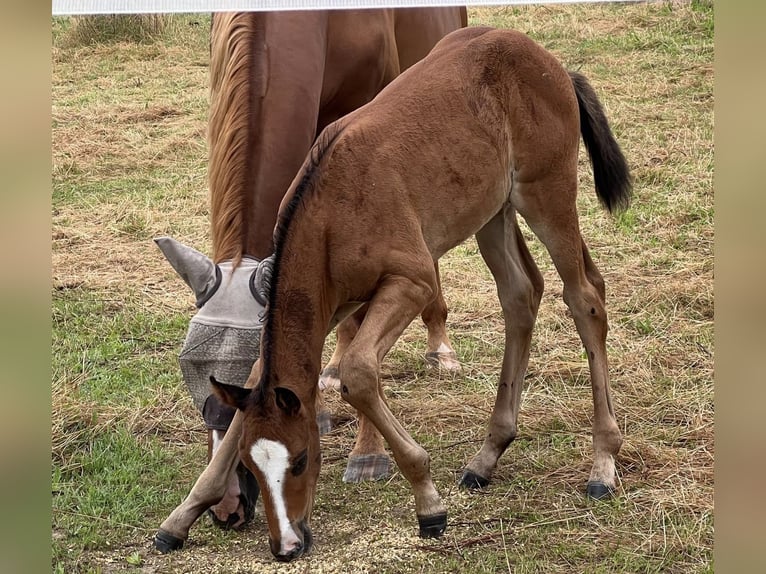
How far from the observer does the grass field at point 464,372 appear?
375cm

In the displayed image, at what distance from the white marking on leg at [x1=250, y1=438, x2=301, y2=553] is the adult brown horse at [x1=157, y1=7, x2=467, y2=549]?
40 centimetres

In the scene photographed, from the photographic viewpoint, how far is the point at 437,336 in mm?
5703

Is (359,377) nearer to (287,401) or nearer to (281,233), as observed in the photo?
(287,401)

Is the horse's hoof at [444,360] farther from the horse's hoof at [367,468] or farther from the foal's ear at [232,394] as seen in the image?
the foal's ear at [232,394]

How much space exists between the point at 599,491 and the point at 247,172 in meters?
1.94

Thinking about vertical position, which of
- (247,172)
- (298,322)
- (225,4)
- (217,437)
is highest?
(225,4)

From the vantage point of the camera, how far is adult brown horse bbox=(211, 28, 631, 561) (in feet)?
11.2

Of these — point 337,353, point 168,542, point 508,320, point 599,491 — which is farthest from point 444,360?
point 168,542

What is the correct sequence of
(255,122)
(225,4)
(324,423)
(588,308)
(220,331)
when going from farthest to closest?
(324,423), (588,308), (255,122), (220,331), (225,4)

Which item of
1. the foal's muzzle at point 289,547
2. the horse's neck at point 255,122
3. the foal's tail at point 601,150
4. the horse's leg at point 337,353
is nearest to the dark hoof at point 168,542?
the foal's muzzle at point 289,547

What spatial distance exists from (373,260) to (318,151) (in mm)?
460

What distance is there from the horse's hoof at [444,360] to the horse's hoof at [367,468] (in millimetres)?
1204
